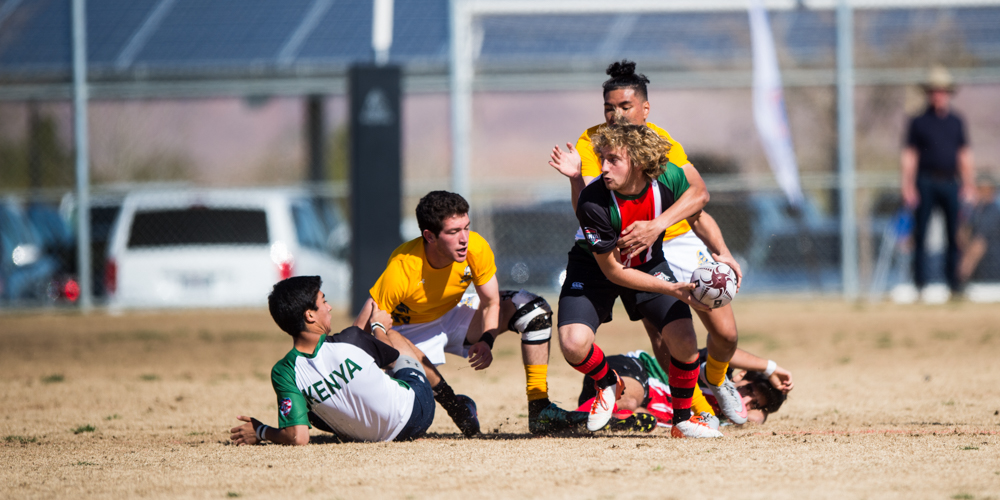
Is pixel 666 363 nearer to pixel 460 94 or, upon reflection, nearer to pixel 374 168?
pixel 374 168

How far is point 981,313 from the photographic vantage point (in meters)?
11.2

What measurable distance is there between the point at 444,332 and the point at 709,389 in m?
1.49

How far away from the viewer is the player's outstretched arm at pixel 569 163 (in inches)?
193

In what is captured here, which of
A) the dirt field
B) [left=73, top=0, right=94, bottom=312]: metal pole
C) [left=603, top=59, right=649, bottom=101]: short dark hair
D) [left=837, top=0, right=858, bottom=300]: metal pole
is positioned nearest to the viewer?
the dirt field

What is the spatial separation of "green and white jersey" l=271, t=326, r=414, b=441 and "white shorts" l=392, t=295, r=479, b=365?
862 millimetres

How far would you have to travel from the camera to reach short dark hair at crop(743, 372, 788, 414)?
5410mm

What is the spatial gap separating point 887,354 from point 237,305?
738 centimetres

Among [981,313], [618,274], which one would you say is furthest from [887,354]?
[618,274]

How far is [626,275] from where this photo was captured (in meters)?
4.52

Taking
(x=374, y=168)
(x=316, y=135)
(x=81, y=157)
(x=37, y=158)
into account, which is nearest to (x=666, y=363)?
(x=374, y=168)

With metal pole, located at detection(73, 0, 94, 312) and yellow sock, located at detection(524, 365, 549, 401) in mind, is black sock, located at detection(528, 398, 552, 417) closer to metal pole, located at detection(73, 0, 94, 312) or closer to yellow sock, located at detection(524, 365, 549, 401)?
yellow sock, located at detection(524, 365, 549, 401)

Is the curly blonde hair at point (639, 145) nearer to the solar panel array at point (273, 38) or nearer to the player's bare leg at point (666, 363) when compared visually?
the player's bare leg at point (666, 363)

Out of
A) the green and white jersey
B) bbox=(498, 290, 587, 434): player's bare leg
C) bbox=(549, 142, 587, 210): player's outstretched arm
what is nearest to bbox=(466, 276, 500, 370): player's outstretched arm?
bbox=(498, 290, 587, 434): player's bare leg

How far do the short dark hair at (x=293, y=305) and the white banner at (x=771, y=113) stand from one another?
8.23m
